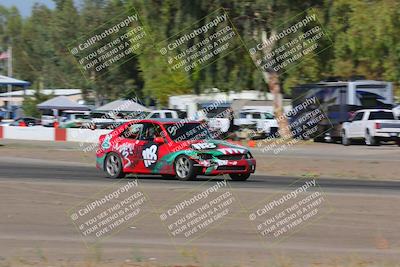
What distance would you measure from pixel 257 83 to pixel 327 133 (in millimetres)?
4238

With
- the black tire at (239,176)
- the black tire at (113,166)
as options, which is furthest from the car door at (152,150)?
the black tire at (239,176)

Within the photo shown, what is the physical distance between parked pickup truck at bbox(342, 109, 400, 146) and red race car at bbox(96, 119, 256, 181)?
60.8 ft

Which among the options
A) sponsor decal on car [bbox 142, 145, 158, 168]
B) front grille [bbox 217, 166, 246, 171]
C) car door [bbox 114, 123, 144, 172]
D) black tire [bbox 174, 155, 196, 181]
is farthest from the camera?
car door [bbox 114, 123, 144, 172]

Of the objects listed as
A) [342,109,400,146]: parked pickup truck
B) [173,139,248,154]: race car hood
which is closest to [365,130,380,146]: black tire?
[342,109,400,146]: parked pickup truck

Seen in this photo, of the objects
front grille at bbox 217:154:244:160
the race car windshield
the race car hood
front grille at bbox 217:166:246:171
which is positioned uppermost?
the race car windshield

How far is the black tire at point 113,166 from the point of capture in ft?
64.9

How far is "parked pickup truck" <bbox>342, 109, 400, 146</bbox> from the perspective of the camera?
37.0 metres

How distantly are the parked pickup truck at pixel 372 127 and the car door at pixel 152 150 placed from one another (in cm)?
1941

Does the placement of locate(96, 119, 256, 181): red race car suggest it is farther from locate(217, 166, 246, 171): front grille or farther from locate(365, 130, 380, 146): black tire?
locate(365, 130, 380, 146): black tire

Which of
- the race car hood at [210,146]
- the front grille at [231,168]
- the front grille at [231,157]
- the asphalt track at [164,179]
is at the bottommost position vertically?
the asphalt track at [164,179]

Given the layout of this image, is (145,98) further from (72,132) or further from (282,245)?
(282,245)

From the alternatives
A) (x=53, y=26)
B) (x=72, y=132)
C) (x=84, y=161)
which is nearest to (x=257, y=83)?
(x=72, y=132)

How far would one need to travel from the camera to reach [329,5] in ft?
127

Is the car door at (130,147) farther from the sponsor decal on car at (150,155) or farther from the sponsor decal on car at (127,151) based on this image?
the sponsor decal on car at (150,155)
